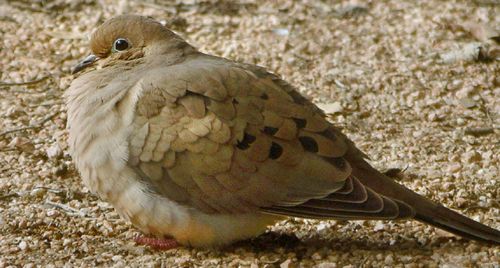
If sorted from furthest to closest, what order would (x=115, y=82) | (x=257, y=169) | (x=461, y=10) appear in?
1. (x=461, y=10)
2. (x=115, y=82)
3. (x=257, y=169)

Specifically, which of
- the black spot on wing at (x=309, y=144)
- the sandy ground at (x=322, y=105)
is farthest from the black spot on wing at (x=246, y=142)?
the sandy ground at (x=322, y=105)

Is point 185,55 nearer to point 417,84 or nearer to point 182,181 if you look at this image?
point 182,181

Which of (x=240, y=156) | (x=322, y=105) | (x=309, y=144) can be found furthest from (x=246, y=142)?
(x=322, y=105)

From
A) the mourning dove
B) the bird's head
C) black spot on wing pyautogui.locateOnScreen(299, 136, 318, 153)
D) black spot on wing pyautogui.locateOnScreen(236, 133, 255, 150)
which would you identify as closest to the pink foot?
the mourning dove

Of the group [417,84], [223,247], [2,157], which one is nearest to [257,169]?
[223,247]

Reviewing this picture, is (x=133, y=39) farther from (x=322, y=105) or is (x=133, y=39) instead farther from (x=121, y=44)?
(x=322, y=105)

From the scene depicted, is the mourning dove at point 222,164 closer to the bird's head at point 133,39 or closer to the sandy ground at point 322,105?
the sandy ground at point 322,105
